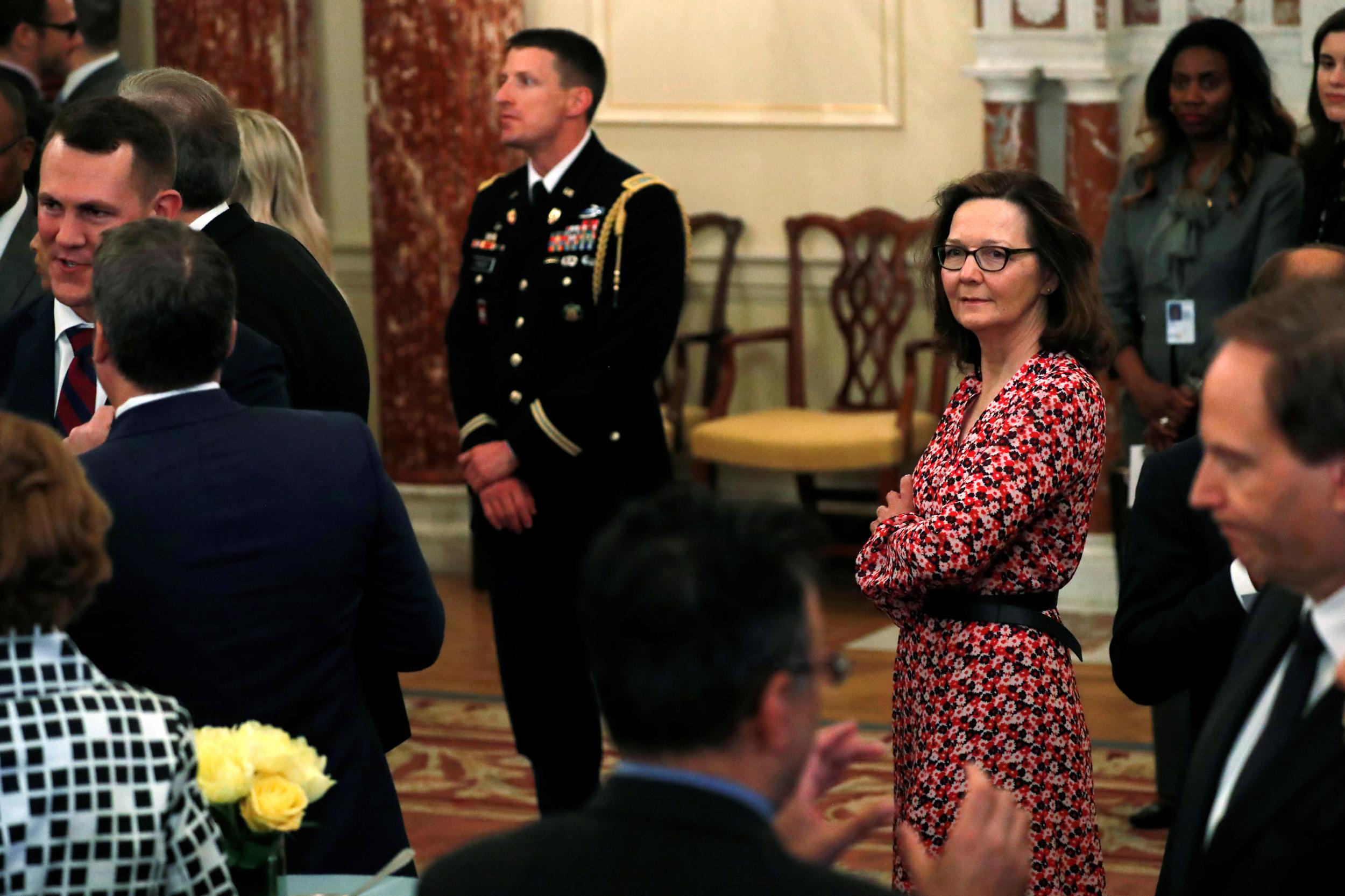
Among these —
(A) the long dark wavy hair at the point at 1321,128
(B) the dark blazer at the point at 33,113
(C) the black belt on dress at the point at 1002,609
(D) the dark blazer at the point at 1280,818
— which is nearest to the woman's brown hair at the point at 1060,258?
(C) the black belt on dress at the point at 1002,609

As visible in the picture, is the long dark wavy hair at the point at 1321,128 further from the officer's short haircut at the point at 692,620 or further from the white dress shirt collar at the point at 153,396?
the officer's short haircut at the point at 692,620

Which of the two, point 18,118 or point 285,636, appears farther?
point 18,118

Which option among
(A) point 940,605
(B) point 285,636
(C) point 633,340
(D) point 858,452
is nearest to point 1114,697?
(D) point 858,452

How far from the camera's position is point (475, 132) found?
669cm

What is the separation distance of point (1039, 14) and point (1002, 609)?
3791 millimetres

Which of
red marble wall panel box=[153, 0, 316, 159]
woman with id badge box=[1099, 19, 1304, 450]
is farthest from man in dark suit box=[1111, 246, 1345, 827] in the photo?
red marble wall panel box=[153, 0, 316, 159]

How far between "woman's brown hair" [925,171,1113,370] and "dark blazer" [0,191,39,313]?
206 centimetres

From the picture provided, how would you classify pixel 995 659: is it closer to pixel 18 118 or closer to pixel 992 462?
pixel 992 462

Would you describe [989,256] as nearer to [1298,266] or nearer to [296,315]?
[1298,266]

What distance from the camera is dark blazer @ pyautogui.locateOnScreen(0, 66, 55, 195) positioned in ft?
15.0

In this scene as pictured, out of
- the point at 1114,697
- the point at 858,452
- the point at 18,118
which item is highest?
the point at 18,118

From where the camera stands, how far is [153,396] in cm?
218

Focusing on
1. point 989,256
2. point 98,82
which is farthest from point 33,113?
point 989,256

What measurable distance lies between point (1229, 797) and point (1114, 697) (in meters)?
3.61
